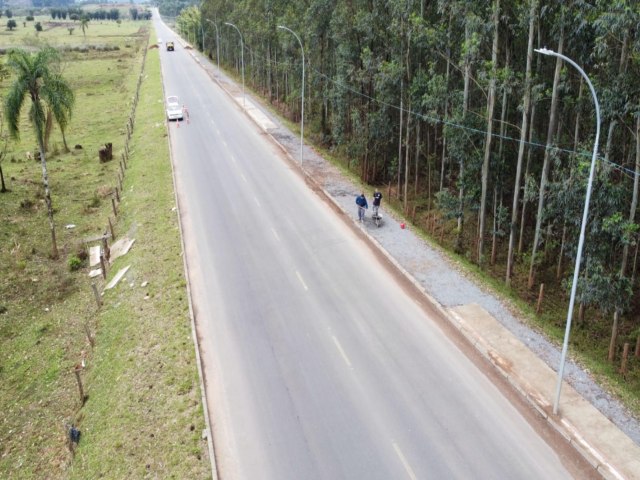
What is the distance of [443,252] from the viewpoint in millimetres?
24078

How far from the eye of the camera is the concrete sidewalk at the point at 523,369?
13.3 metres

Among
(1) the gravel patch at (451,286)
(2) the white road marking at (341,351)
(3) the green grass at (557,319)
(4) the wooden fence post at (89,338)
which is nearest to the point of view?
(1) the gravel patch at (451,286)

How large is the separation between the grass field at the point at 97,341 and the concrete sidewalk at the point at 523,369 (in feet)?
28.8

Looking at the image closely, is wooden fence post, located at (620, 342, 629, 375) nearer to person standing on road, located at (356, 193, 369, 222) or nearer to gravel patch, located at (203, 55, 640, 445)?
gravel patch, located at (203, 55, 640, 445)

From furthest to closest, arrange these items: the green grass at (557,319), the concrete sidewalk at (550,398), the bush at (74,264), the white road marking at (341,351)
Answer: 1. the bush at (74,264)
2. the white road marking at (341,351)
3. the green grass at (557,319)
4. the concrete sidewalk at (550,398)

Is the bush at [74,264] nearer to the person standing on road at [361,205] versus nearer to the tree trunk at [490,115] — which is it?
the person standing on road at [361,205]

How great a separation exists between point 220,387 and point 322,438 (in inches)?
142

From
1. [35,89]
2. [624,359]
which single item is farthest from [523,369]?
[35,89]

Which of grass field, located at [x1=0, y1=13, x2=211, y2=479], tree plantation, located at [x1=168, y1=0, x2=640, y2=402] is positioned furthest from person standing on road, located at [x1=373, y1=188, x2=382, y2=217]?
grass field, located at [x1=0, y1=13, x2=211, y2=479]

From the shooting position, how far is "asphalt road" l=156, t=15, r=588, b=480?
13.2m

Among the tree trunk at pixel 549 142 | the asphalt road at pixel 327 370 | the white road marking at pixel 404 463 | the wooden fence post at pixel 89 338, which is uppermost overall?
the tree trunk at pixel 549 142

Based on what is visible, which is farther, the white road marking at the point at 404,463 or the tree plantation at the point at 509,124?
the tree plantation at the point at 509,124

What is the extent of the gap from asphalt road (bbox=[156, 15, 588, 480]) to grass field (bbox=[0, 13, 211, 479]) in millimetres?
992

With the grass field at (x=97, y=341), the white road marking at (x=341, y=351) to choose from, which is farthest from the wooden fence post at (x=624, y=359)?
the grass field at (x=97, y=341)
